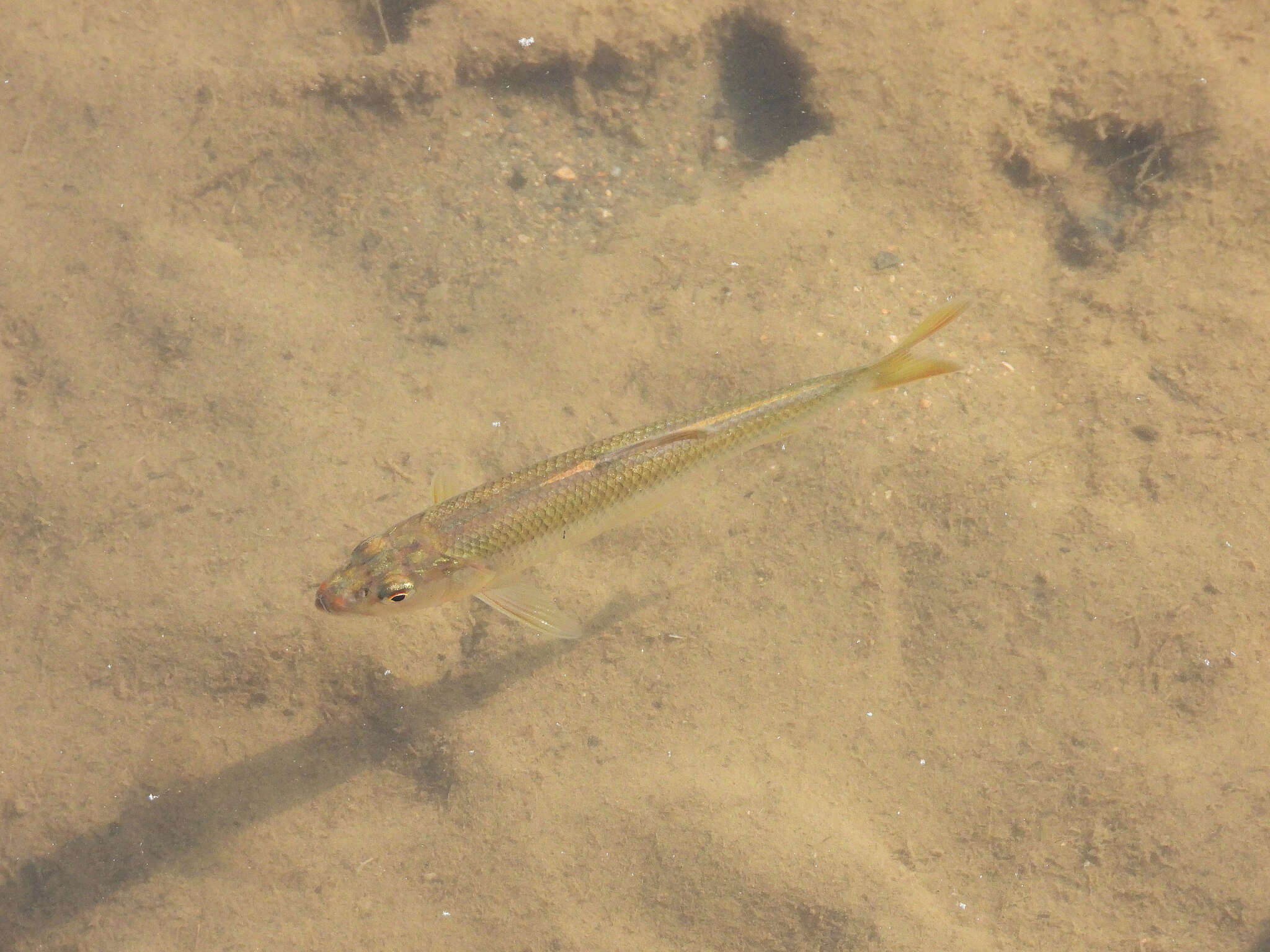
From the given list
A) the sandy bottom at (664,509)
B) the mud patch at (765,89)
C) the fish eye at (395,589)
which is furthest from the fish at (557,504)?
the mud patch at (765,89)

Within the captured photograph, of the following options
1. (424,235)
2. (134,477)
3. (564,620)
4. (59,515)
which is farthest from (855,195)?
(59,515)

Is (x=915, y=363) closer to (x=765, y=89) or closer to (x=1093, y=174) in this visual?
(x=1093, y=174)

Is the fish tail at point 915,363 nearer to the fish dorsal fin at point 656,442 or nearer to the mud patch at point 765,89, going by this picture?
the fish dorsal fin at point 656,442

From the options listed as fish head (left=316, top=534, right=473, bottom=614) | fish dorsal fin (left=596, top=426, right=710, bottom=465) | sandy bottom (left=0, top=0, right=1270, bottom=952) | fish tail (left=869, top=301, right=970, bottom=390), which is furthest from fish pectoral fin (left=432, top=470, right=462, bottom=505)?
fish tail (left=869, top=301, right=970, bottom=390)

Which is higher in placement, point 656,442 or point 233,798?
point 656,442

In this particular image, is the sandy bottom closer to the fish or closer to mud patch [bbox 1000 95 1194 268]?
mud patch [bbox 1000 95 1194 268]

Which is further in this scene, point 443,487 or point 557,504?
point 443,487

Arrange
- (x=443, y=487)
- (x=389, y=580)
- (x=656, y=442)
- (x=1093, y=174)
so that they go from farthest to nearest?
(x=1093, y=174) < (x=443, y=487) < (x=656, y=442) < (x=389, y=580)

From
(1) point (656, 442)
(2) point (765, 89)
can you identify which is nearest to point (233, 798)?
(1) point (656, 442)
